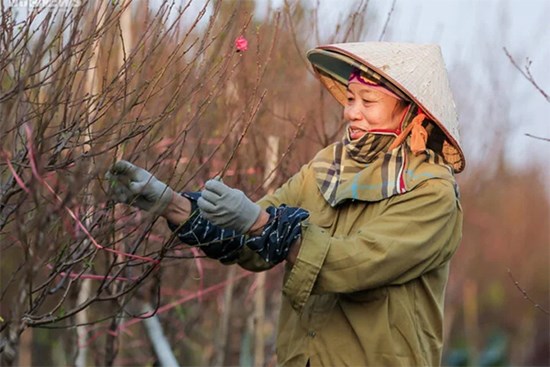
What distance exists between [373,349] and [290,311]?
0.38 m

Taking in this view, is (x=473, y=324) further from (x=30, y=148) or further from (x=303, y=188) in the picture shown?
(x=30, y=148)

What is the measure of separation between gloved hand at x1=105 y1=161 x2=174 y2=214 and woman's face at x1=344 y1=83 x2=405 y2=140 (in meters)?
0.78

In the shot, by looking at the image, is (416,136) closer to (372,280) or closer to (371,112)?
(371,112)

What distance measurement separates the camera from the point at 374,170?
402cm

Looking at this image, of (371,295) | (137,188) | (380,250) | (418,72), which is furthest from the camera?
(418,72)

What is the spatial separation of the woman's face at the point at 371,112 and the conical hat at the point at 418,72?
0.26ft

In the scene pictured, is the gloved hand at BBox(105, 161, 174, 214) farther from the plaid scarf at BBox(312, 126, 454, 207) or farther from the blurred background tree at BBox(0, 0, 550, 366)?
the plaid scarf at BBox(312, 126, 454, 207)

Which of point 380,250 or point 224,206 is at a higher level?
point 224,206

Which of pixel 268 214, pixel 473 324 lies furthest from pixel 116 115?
pixel 473 324

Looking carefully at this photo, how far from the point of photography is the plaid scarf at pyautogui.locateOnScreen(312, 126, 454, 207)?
3973mm

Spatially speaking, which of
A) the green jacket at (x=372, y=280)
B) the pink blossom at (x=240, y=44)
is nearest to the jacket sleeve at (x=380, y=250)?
the green jacket at (x=372, y=280)

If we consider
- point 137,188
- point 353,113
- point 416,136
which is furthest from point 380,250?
point 137,188

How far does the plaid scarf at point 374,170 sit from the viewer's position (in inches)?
156

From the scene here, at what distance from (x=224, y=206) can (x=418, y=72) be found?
98 cm
